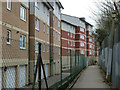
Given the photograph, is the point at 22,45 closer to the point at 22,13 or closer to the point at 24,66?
the point at 24,66

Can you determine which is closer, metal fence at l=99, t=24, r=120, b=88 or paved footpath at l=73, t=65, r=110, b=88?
metal fence at l=99, t=24, r=120, b=88

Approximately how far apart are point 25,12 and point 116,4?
29.1ft

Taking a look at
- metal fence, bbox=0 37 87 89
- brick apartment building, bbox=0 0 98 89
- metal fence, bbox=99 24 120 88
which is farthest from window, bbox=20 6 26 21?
metal fence, bbox=0 37 87 89

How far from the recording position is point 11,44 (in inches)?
176

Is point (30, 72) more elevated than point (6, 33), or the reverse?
point (6, 33)

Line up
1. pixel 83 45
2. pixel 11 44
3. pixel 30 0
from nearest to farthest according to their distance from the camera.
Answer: pixel 11 44
pixel 30 0
pixel 83 45

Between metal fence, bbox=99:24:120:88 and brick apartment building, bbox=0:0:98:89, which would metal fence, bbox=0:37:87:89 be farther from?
metal fence, bbox=99:24:120:88

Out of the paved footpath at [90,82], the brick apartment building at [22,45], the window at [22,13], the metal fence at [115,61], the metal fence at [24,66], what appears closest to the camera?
the metal fence at [24,66]

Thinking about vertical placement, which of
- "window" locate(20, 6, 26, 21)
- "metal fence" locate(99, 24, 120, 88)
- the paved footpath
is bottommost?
the paved footpath

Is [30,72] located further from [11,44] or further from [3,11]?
[3,11]

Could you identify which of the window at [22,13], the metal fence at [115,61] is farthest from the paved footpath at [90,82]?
the window at [22,13]

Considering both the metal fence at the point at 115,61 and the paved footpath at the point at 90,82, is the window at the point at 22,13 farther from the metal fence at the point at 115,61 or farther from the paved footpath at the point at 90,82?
the metal fence at the point at 115,61

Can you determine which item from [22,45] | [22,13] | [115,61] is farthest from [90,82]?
[22,45]

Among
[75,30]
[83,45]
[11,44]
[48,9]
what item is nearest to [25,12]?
[48,9]
